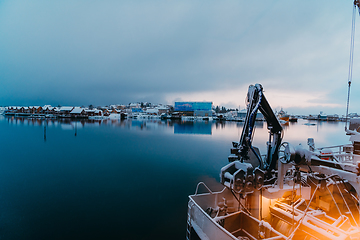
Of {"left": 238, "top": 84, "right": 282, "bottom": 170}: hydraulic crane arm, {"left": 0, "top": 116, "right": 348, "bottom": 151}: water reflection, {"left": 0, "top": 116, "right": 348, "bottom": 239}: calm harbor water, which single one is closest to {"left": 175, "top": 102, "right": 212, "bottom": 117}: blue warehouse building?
{"left": 0, "top": 116, "right": 348, "bottom": 151}: water reflection

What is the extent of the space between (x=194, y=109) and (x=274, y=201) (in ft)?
318

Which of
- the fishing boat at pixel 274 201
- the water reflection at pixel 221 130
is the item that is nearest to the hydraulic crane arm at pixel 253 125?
the fishing boat at pixel 274 201

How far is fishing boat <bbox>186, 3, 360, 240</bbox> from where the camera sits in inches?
164

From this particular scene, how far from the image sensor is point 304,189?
19.3ft

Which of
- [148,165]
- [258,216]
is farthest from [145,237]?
[148,165]

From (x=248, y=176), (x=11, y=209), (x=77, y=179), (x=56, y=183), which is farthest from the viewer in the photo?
(x=77, y=179)

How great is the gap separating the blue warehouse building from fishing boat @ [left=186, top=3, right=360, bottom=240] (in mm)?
93780

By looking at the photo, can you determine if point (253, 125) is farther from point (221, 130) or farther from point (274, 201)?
point (221, 130)

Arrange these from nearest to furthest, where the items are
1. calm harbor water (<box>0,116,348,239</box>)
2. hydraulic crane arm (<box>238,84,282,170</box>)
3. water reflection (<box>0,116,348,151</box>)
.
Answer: hydraulic crane arm (<box>238,84,282,170</box>) < calm harbor water (<box>0,116,348,239</box>) < water reflection (<box>0,116,348,151</box>)

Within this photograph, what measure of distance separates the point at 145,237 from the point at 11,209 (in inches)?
231

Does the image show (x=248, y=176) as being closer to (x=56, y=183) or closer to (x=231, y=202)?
(x=231, y=202)

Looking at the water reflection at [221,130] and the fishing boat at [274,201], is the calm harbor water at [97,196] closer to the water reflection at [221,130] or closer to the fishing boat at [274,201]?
the fishing boat at [274,201]

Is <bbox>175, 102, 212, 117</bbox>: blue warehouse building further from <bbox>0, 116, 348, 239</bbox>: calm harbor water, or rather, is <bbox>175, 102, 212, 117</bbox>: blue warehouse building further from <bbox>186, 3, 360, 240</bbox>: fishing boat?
<bbox>186, 3, 360, 240</bbox>: fishing boat

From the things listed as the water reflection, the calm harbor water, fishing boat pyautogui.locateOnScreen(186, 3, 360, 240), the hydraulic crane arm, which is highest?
the hydraulic crane arm
